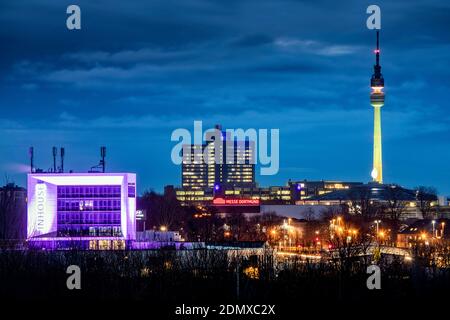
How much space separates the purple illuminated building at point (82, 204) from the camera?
93.3 m

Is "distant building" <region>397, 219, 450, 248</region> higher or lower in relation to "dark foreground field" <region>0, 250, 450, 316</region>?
higher

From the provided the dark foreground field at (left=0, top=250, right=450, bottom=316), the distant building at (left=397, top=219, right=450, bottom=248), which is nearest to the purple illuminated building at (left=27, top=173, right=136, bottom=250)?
the dark foreground field at (left=0, top=250, right=450, bottom=316)

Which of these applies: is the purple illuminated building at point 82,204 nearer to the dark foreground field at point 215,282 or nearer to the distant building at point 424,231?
the dark foreground field at point 215,282

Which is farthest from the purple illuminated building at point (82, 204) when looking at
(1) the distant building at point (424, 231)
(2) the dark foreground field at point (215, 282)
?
(1) the distant building at point (424, 231)

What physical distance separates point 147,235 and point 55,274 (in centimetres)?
4867

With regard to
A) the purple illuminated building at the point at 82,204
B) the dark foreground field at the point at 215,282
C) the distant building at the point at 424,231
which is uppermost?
the purple illuminated building at the point at 82,204

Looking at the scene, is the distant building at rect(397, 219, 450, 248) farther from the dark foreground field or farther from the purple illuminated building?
the dark foreground field

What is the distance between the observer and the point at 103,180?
311 feet

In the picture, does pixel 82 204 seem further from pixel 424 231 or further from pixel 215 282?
pixel 215 282

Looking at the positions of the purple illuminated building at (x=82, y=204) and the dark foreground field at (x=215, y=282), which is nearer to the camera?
the dark foreground field at (x=215, y=282)

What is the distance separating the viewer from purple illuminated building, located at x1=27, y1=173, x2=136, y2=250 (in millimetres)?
93312
